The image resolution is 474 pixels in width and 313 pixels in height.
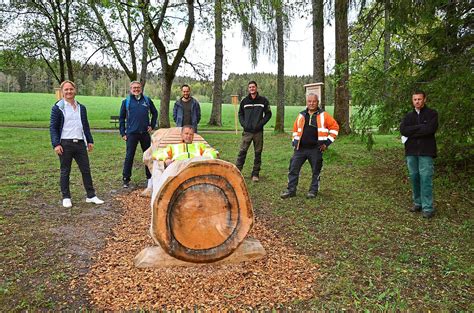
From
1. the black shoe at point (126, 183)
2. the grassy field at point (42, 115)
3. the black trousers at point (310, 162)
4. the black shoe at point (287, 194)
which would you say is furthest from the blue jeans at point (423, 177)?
the grassy field at point (42, 115)

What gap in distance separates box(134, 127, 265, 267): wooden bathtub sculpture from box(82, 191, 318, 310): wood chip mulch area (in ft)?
0.51

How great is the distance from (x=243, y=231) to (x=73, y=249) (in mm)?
1963

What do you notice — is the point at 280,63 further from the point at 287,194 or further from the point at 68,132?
the point at 68,132

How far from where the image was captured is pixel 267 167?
30.4 ft

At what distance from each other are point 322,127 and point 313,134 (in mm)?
184

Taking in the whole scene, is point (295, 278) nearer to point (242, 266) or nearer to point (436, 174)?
point (242, 266)

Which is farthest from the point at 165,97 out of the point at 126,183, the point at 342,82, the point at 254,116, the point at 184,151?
the point at 184,151

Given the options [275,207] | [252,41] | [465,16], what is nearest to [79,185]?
[275,207]

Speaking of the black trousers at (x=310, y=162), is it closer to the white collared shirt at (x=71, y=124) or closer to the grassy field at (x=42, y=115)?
the white collared shirt at (x=71, y=124)

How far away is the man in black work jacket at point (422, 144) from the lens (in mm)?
5191

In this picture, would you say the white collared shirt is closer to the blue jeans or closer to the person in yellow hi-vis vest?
the person in yellow hi-vis vest

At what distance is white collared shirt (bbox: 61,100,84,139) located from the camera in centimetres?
559

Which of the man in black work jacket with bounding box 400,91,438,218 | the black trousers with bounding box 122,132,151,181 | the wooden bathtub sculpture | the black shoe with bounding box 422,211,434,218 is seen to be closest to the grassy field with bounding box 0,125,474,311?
the black shoe with bounding box 422,211,434,218

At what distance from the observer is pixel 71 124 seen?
561 cm
